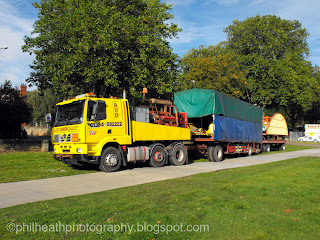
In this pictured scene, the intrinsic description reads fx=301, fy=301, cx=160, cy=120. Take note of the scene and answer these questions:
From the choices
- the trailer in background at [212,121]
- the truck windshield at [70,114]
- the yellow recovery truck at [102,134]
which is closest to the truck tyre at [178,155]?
the yellow recovery truck at [102,134]

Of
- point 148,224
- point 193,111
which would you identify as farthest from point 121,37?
point 148,224

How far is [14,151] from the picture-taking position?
1964 centimetres

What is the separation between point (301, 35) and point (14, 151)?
45.8 m

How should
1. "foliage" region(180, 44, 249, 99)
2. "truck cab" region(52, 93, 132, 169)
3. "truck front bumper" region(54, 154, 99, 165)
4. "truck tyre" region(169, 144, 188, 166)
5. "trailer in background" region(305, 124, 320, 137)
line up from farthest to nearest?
"trailer in background" region(305, 124, 320, 137), "foliage" region(180, 44, 249, 99), "truck tyre" region(169, 144, 188, 166), "truck cab" region(52, 93, 132, 169), "truck front bumper" region(54, 154, 99, 165)

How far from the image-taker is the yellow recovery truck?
11875 millimetres

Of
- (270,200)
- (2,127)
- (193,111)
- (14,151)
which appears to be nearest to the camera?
(270,200)

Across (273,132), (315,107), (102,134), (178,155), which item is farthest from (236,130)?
(315,107)

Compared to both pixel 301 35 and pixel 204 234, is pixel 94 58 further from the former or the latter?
pixel 301 35

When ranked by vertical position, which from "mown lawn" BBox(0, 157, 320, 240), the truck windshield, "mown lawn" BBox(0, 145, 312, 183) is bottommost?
"mown lawn" BBox(0, 157, 320, 240)

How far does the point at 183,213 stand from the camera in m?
5.91

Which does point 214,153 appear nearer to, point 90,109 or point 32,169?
point 90,109

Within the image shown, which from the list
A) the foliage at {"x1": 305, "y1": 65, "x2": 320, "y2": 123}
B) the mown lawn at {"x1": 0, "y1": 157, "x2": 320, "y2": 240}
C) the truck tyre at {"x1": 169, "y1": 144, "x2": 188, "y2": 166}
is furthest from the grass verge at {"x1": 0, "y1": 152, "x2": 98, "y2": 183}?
the foliage at {"x1": 305, "y1": 65, "x2": 320, "y2": 123}

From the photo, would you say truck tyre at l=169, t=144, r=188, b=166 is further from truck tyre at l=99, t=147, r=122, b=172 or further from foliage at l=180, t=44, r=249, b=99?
foliage at l=180, t=44, r=249, b=99

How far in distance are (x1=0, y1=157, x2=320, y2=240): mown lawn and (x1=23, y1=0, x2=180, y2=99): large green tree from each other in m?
11.9
